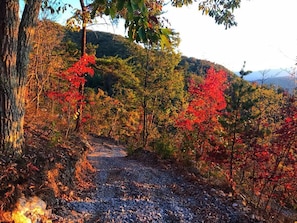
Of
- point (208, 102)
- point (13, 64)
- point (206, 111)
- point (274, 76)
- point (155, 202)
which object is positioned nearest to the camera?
point (13, 64)

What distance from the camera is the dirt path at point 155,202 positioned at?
4.64m

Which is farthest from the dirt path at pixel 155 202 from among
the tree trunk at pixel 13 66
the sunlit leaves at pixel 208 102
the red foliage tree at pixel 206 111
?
the sunlit leaves at pixel 208 102

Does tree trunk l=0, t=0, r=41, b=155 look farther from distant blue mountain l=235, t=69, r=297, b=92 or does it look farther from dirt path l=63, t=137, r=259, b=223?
distant blue mountain l=235, t=69, r=297, b=92

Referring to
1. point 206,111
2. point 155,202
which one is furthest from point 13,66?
point 206,111

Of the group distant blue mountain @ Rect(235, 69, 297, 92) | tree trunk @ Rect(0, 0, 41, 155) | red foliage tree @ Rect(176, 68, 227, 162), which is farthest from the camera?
red foliage tree @ Rect(176, 68, 227, 162)

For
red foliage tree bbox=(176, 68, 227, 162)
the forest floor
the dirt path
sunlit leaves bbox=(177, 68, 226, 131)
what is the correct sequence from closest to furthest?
the forest floor < the dirt path < red foliage tree bbox=(176, 68, 227, 162) < sunlit leaves bbox=(177, 68, 226, 131)

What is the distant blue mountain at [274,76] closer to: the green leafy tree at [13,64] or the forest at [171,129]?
the forest at [171,129]

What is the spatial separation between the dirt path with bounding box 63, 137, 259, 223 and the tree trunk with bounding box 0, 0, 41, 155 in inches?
62.2

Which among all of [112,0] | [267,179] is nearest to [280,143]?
[267,179]

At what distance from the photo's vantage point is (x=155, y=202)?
5430 mm

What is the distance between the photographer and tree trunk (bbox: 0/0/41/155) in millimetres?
4055

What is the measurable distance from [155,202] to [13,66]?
366cm

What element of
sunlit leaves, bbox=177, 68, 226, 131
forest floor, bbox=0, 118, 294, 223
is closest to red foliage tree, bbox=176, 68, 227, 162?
sunlit leaves, bbox=177, 68, 226, 131

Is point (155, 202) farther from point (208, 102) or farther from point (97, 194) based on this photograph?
point (208, 102)
